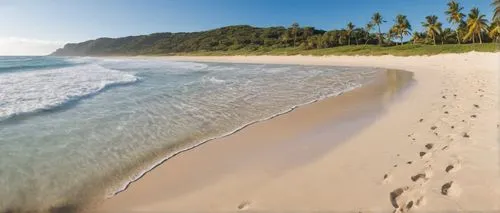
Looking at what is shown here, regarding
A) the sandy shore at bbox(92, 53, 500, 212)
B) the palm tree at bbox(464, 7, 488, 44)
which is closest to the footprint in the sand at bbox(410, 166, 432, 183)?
the sandy shore at bbox(92, 53, 500, 212)

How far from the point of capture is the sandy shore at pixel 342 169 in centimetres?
386

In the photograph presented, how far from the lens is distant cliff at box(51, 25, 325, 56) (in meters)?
98.7

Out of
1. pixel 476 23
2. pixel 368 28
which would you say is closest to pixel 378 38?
pixel 368 28

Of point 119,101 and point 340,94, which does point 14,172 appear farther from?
point 340,94

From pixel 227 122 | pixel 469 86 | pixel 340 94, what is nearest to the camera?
pixel 227 122

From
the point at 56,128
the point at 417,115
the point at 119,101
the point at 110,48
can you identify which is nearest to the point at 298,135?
the point at 417,115

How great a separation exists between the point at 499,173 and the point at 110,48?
200m

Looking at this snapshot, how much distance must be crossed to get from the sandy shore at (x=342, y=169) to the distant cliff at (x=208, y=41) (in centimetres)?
8079

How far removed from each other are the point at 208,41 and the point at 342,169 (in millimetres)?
126061

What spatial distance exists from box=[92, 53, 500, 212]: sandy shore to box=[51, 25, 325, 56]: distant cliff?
80.8m

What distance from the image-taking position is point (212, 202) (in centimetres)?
431

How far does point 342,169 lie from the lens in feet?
16.4

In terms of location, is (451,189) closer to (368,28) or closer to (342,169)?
(342,169)

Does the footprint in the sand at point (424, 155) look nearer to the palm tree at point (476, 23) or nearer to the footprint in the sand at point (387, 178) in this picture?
the footprint in the sand at point (387, 178)
